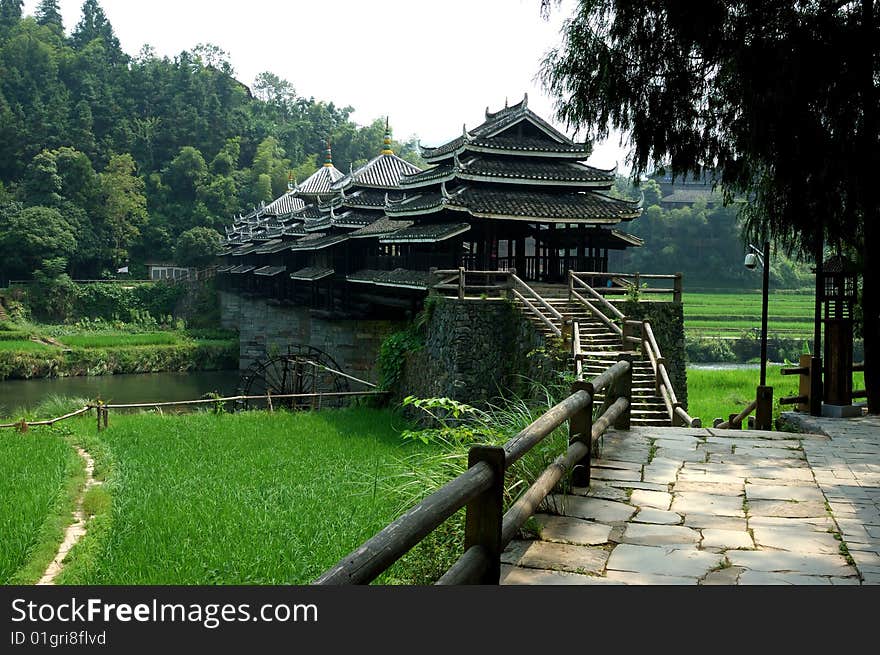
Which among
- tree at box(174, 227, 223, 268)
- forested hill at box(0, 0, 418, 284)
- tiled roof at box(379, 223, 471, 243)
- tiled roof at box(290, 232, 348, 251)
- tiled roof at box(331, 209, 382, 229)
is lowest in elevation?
tiled roof at box(379, 223, 471, 243)

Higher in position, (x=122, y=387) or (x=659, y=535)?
(x=659, y=535)

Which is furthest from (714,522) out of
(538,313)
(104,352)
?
(104,352)

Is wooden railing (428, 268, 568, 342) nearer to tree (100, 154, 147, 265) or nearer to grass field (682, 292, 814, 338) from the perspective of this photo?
grass field (682, 292, 814, 338)

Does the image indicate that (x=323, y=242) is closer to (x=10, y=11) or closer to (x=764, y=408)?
(x=764, y=408)

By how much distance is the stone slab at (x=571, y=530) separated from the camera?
14.5 feet

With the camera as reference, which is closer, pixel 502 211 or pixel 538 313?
pixel 538 313

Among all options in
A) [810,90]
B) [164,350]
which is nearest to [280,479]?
[810,90]

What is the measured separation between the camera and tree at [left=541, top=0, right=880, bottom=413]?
7430mm

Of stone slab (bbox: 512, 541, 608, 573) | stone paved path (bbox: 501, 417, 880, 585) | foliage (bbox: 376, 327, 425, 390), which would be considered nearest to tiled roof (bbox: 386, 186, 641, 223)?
foliage (bbox: 376, 327, 425, 390)

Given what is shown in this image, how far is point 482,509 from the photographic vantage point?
365 cm

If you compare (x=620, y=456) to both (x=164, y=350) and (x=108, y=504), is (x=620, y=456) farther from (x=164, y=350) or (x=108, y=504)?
(x=164, y=350)

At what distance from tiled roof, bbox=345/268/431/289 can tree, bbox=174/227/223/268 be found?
116ft

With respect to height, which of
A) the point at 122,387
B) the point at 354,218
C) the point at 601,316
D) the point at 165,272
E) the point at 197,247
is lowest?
the point at 122,387

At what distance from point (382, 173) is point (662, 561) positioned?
2934 cm
